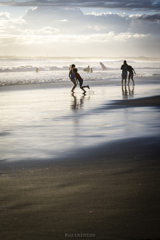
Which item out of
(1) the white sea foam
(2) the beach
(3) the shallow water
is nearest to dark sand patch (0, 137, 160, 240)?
(2) the beach

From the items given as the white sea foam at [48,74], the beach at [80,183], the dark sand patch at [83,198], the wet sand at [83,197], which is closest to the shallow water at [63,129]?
the beach at [80,183]

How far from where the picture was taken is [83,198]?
4.48 metres

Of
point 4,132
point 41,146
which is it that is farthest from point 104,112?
point 41,146

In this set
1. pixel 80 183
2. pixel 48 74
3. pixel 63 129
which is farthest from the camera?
pixel 48 74

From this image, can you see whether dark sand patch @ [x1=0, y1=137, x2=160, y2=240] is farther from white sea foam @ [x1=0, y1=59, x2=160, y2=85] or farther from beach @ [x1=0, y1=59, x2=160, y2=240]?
white sea foam @ [x1=0, y1=59, x2=160, y2=85]

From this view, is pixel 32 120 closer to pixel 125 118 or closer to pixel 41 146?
pixel 125 118

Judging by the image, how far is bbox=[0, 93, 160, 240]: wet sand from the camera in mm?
3605

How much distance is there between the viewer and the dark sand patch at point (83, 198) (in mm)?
3623

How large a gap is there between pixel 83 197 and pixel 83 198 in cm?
4

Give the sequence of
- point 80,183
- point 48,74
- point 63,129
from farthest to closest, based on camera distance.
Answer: point 48,74, point 63,129, point 80,183

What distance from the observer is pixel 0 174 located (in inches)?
224

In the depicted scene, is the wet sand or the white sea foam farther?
the white sea foam

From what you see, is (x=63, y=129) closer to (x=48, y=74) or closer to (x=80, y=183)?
(x=80, y=183)

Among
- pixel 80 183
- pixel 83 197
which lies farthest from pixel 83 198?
pixel 80 183
